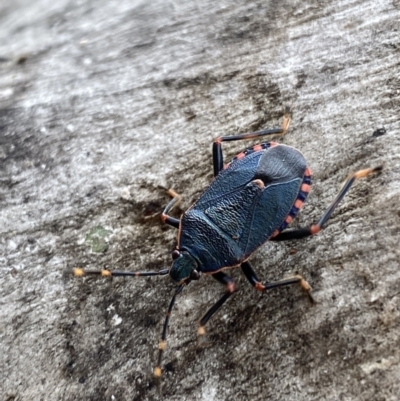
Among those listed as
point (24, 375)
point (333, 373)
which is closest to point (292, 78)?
point (333, 373)

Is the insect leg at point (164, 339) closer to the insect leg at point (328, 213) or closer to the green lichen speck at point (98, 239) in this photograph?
the green lichen speck at point (98, 239)

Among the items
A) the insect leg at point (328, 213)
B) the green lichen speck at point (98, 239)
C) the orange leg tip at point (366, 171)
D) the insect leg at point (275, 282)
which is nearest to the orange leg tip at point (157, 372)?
the insect leg at point (275, 282)

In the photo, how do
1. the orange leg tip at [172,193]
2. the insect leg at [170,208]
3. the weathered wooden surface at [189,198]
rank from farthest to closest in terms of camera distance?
1. the orange leg tip at [172,193]
2. the insect leg at [170,208]
3. the weathered wooden surface at [189,198]

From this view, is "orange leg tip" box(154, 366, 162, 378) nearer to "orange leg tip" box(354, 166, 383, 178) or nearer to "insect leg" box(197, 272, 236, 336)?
"insect leg" box(197, 272, 236, 336)

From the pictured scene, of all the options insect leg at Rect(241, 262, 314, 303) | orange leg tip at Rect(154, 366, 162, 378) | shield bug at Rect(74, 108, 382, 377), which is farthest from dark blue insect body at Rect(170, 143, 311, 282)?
orange leg tip at Rect(154, 366, 162, 378)

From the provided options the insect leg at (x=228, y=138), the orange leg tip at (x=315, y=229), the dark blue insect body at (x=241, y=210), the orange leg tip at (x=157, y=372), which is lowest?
the orange leg tip at (x=157, y=372)

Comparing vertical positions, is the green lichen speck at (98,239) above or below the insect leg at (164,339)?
above

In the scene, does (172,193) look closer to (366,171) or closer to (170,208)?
(170,208)

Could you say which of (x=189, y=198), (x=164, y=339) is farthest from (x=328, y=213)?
(x=164, y=339)
